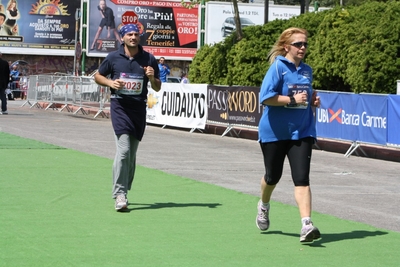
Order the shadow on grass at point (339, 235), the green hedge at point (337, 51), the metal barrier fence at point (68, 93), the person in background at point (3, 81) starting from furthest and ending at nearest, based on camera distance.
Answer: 1. the metal barrier fence at point (68, 93)
2. the person in background at point (3, 81)
3. the green hedge at point (337, 51)
4. the shadow on grass at point (339, 235)

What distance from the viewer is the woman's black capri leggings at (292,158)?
7699mm

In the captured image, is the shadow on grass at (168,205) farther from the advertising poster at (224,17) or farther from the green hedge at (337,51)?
the advertising poster at (224,17)

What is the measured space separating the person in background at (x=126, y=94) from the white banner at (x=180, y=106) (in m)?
14.0

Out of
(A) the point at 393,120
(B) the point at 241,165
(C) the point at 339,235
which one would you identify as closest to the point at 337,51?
(A) the point at 393,120

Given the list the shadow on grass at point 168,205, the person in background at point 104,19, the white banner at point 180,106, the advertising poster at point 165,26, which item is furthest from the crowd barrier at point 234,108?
the advertising poster at point 165,26

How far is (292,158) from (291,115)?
0.37 m

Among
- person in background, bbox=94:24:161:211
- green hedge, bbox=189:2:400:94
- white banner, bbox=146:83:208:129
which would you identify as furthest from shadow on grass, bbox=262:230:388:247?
white banner, bbox=146:83:208:129

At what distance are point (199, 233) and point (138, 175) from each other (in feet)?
15.6

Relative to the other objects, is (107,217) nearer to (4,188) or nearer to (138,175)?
(4,188)

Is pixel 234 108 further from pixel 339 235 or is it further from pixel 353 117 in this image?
pixel 339 235

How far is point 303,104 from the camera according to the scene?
7.69 meters

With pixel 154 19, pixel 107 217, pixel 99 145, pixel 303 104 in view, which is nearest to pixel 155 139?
pixel 99 145

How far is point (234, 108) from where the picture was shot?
2239cm

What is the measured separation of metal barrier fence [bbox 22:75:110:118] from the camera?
30.6m
